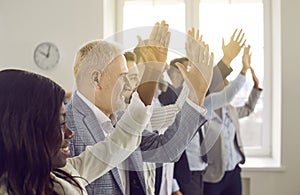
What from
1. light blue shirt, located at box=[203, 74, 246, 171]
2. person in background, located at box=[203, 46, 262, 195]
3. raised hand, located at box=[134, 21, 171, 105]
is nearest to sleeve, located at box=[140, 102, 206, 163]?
raised hand, located at box=[134, 21, 171, 105]

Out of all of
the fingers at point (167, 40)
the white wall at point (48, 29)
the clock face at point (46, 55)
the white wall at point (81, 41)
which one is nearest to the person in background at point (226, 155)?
the white wall at point (81, 41)

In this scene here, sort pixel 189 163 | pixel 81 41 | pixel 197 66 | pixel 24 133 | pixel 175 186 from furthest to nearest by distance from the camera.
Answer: pixel 81 41, pixel 189 163, pixel 175 186, pixel 197 66, pixel 24 133

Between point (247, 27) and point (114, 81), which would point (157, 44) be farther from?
point (247, 27)

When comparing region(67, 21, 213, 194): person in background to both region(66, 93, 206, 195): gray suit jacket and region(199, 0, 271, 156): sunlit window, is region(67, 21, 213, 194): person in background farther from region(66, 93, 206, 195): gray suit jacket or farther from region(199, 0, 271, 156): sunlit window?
region(199, 0, 271, 156): sunlit window

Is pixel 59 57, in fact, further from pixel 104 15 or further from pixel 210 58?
pixel 210 58

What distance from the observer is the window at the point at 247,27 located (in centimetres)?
383

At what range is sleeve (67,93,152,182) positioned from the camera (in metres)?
1.09

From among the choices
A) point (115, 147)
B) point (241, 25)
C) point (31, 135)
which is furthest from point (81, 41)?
point (31, 135)

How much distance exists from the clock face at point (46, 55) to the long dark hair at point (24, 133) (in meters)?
2.81

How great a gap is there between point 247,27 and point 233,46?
2889 millimetres

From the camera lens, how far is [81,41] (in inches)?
142

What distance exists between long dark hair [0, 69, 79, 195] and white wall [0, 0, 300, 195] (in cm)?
266

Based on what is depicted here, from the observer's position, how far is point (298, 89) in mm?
3488

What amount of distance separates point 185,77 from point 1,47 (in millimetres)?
2980
